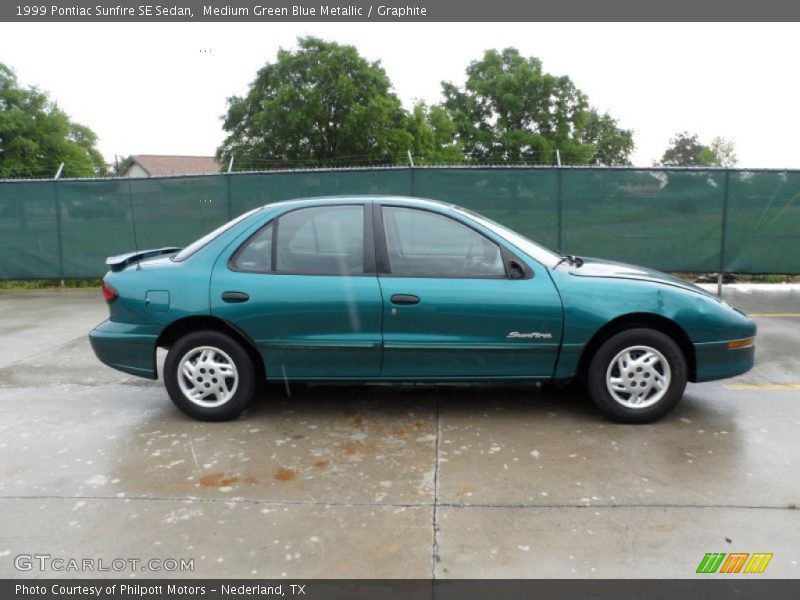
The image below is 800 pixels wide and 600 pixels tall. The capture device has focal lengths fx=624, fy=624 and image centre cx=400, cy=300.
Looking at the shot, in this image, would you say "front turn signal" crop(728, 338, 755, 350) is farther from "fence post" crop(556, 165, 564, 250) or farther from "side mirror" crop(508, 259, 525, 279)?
"fence post" crop(556, 165, 564, 250)

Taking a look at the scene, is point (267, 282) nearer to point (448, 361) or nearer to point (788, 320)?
point (448, 361)

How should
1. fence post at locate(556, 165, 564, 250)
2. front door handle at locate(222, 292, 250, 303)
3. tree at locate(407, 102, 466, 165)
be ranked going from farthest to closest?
1. tree at locate(407, 102, 466, 165)
2. fence post at locate(556, 165, 564, 250)
3. front door handle at locate(222, 292, 250, 303)

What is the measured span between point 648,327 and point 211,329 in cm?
304

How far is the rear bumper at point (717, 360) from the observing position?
4.23 metres

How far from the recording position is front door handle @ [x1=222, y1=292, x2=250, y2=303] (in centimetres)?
428

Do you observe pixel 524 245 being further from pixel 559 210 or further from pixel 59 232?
pixel 59 232

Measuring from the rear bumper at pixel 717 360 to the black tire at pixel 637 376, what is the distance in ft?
0.41

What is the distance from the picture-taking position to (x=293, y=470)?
3686 mm

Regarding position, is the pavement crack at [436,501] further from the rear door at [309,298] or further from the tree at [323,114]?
the tree at [323,114]

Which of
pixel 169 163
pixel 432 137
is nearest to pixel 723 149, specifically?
pixel 432 137

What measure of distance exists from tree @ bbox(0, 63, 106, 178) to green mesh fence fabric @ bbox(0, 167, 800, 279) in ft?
77.3

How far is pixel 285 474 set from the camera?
143 inches

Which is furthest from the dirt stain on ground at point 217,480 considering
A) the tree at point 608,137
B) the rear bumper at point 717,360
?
the tree at point 608,137
